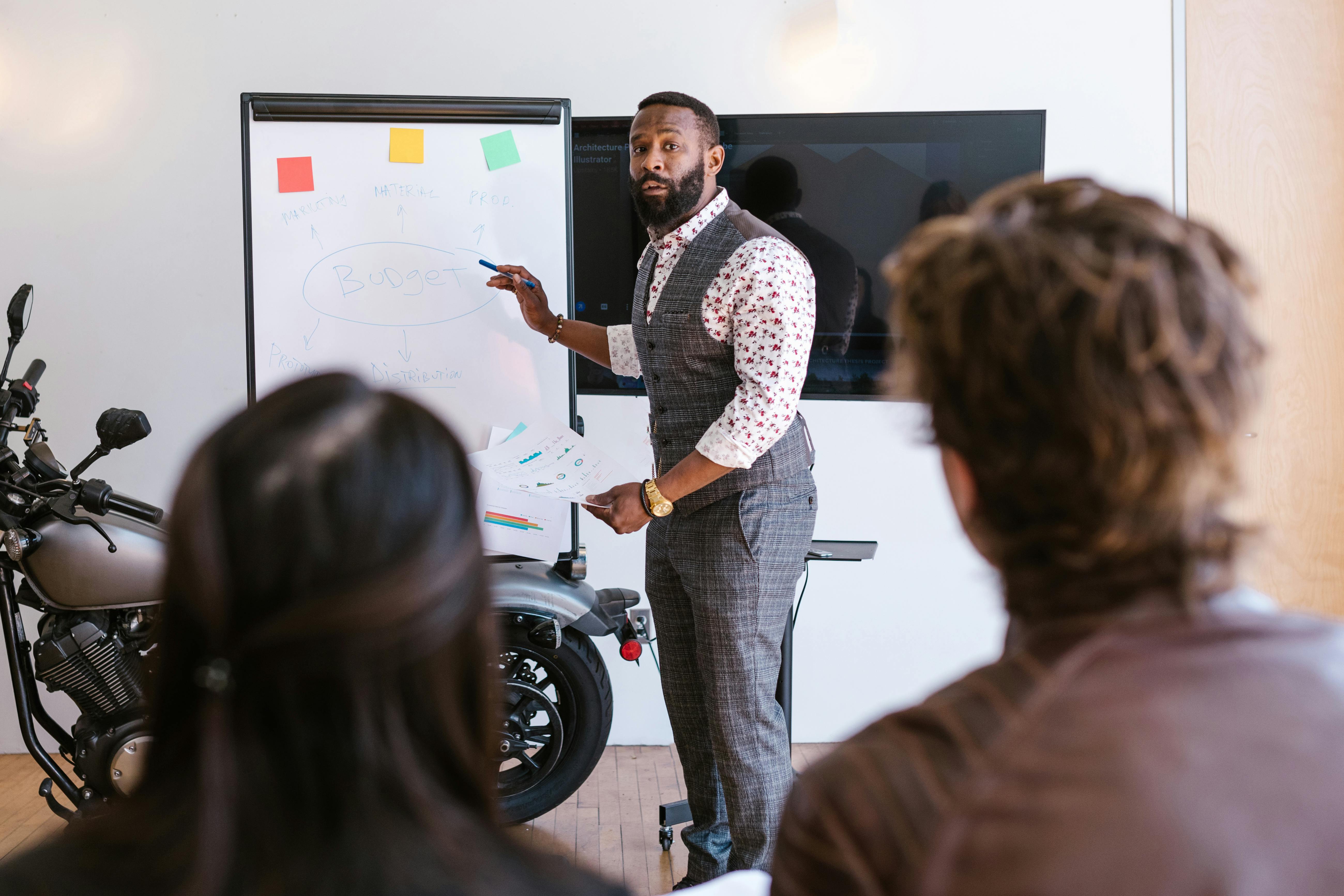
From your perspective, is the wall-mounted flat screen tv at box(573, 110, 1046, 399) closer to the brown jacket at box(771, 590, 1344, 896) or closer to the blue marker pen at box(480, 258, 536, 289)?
the blue marker pen at box(480, 258, 536, 289)

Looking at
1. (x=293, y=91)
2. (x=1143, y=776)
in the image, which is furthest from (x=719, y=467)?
(x=293, y=91)

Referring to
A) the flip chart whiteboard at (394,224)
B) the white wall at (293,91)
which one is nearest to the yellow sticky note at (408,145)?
the flip chart whiteboard at (394,224)

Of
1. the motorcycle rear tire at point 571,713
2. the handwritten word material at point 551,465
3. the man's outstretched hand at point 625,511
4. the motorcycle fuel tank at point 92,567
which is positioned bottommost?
the motorcycle rear tire at point 571,713

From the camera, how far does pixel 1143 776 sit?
453 millimetres

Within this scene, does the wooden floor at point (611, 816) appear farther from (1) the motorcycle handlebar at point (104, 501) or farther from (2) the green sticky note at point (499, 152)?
(2) the green sticky note at point (499, 152)

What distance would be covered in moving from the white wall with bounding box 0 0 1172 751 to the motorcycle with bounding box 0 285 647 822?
0.55 metres

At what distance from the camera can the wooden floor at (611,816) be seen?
220 centimetres

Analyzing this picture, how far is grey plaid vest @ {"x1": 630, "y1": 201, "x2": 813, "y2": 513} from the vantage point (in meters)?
1.84

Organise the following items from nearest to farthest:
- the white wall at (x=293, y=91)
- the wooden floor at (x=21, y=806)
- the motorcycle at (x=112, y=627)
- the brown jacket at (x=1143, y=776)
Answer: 1. the brown jacket at (x=1143, y=776)
2. the motorcycle at (x=112, y=627)
3. the wooden floor at (x=21, y=806)
4. the white wall at (x=293, y=91)

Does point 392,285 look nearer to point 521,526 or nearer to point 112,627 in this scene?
point 521,526

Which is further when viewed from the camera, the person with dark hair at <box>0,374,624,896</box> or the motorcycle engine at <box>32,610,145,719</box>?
the motorcycle engine at <box>32,610,145,719</box>

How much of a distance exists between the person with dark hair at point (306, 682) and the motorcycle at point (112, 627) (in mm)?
1452

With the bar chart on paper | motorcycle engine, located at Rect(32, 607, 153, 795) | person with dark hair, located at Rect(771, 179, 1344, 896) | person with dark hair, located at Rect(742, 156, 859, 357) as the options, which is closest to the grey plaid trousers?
the bar chart on paper

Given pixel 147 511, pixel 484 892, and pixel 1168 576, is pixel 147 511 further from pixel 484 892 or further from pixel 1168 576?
pixel 1168 576
